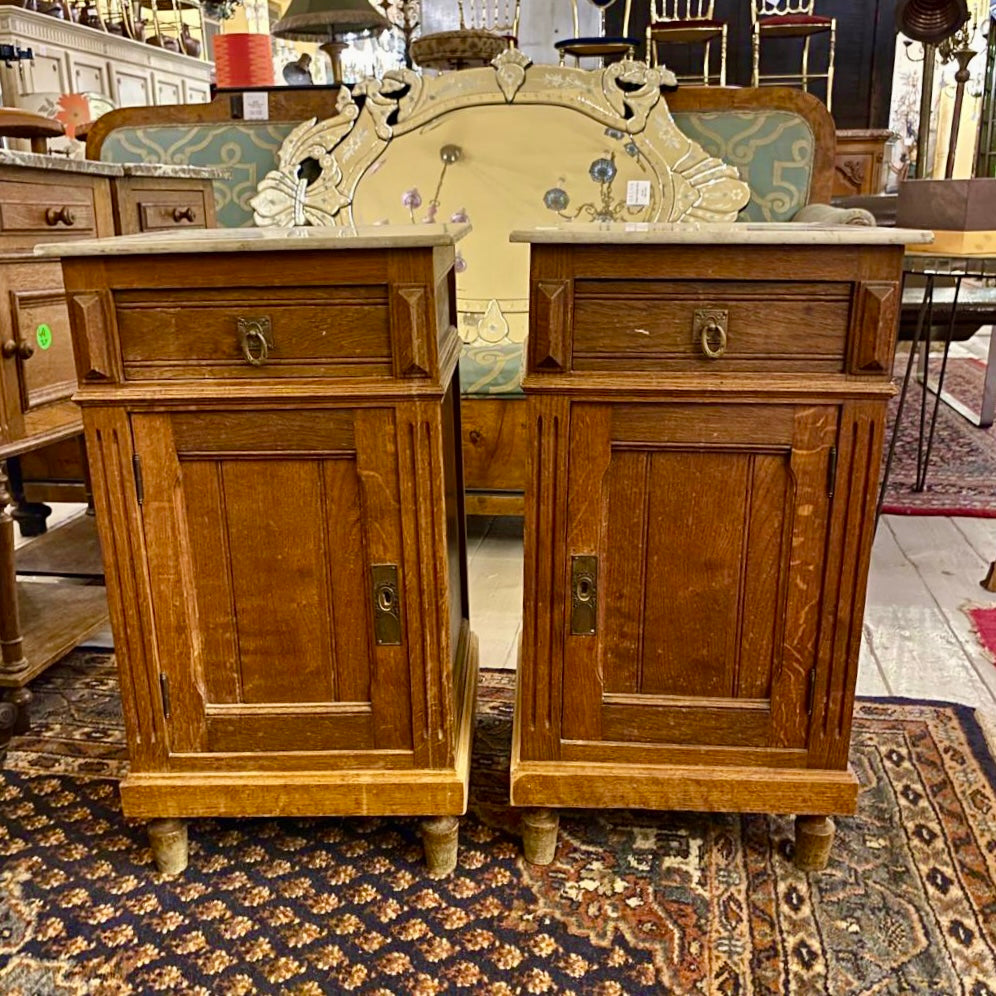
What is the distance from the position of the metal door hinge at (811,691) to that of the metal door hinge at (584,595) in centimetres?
32

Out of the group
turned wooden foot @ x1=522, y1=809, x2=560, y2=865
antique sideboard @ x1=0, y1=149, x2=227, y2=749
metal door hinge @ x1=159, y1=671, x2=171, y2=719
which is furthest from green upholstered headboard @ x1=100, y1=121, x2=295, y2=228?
turned wooden foot @ x1=522, y1=809, x2=560, y2=865

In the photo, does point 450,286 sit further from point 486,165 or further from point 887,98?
point 887,98

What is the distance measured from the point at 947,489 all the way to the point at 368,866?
8.65 ft

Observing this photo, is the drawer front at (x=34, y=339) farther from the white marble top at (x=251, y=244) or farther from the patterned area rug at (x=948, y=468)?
the patterned area rug at (x=948, y=468)

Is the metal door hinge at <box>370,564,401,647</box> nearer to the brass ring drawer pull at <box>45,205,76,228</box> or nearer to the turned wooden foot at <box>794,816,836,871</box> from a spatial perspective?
the turned wooden foot at <box>794,816,836,871</box>

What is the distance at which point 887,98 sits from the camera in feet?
26.8

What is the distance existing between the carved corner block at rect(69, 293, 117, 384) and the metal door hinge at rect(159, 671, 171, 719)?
0.43 meters

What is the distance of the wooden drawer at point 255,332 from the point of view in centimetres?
126

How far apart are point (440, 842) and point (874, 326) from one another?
95cm

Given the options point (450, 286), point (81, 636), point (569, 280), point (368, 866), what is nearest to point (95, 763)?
point (81, 636)

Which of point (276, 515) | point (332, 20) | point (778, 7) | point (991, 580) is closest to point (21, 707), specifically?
point (276, 515)

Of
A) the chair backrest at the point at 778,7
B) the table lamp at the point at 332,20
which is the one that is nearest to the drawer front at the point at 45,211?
the table lamp at the point at 332,20

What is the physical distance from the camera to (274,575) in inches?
54.2

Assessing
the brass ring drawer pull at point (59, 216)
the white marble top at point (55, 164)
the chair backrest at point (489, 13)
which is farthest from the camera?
the chair backrest at point (489, 13)
